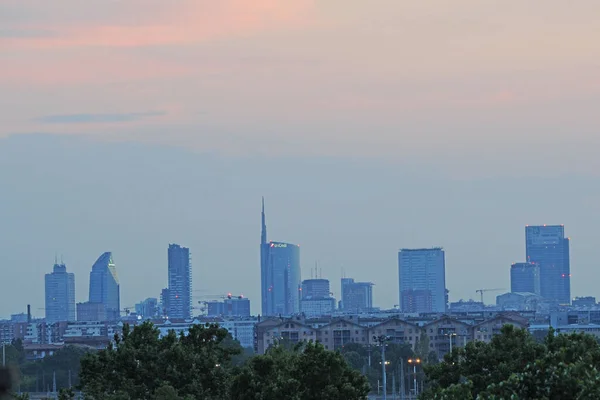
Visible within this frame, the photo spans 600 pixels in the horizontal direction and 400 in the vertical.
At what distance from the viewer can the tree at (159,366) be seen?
2004 inches

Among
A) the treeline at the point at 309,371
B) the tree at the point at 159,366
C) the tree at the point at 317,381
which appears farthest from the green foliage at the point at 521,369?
the tree at the point at 159,366

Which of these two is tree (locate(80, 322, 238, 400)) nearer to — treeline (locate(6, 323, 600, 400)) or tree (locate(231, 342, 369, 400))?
treeline (locate(6, 323, 600, 400))

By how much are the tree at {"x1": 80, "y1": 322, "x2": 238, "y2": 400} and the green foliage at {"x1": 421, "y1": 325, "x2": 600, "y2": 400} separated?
9.64 m

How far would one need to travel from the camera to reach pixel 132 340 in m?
53.0

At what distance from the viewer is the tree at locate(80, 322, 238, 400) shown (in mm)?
50906

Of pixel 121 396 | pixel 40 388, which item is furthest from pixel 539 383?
pixel 40 388

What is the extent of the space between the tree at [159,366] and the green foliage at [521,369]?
9.64 metres

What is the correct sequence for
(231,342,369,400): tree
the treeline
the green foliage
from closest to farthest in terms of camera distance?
the green foliage < the treeline < (231,342,369,400): tree

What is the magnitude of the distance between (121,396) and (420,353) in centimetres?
10699

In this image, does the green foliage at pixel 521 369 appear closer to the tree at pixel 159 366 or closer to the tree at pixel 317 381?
the tree at pixel 317 381

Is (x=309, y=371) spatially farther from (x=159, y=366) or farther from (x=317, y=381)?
(x=159, y=366)

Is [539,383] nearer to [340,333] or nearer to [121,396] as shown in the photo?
[121,396]

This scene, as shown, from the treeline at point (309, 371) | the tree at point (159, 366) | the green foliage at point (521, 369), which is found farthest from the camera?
the tree at point (159, 366)

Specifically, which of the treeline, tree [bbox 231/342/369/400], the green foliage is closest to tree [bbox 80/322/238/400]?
the treeline
